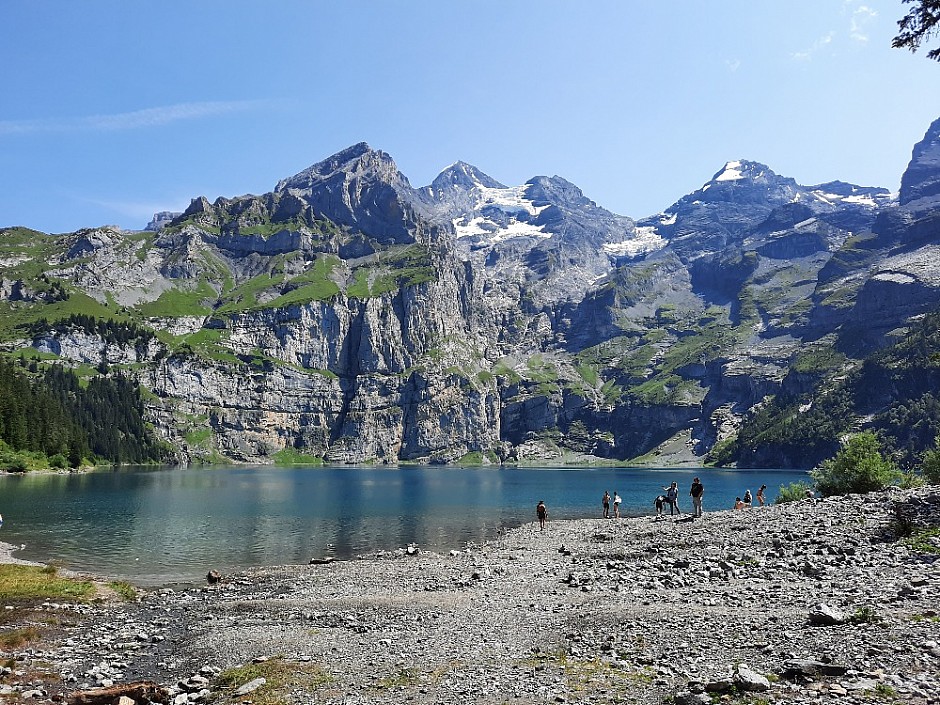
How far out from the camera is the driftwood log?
62.9ft

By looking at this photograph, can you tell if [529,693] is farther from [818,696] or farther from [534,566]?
[534,566]

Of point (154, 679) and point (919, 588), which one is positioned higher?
point (919, 588)

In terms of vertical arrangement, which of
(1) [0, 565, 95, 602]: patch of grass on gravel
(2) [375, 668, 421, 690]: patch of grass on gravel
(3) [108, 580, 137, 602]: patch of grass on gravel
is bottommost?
(3) [108, 580, 137, 602]: patch of grass on gravel

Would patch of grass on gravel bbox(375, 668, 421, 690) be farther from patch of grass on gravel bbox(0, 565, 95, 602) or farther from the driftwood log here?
patch of grass on gravel bbox(0, 565, 95, 602)

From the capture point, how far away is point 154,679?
22.6 metres

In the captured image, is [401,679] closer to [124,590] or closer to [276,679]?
[276,679]

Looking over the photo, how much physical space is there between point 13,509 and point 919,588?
104m

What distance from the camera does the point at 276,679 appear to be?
68.7 ft

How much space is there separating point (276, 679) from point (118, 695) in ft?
16.3

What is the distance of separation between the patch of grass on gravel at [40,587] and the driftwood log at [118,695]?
64.7 ft

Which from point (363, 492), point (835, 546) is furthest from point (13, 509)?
point (835, 546)

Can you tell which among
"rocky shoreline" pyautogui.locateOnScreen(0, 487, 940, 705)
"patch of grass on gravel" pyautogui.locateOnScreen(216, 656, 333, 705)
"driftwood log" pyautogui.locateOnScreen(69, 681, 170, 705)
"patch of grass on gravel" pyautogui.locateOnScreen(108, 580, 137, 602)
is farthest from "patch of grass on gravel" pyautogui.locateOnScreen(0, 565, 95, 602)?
"patch of grass on gravel" pyautogui.locateOnScreen(216, 656, 333, 705)

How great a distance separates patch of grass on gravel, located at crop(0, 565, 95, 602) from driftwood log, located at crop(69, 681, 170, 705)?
19729 millimetres

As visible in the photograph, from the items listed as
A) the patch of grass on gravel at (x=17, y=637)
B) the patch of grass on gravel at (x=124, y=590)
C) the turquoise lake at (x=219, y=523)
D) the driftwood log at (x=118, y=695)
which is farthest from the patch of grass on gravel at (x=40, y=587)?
the driftwood log at (x=118, y=695)
